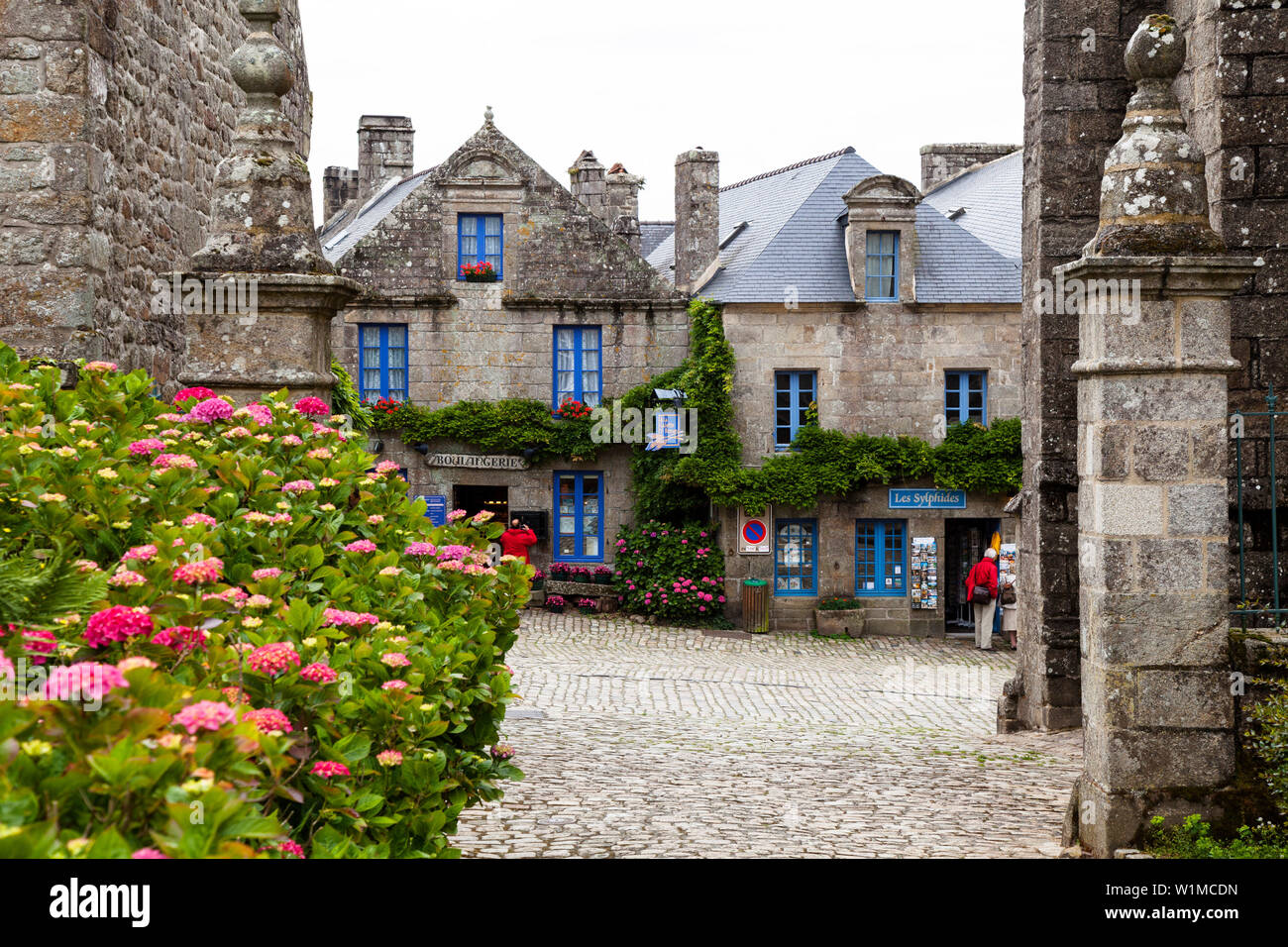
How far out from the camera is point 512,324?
20.8 meters

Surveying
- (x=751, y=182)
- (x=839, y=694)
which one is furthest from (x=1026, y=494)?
(x=751, y=182)

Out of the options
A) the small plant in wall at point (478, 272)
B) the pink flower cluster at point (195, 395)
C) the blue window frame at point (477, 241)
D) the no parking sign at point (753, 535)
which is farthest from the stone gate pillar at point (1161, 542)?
the blue window frame at point (477, 241)

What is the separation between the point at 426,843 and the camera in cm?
276

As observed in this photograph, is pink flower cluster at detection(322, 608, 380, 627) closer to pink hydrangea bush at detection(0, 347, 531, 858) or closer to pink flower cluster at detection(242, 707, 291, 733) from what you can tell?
pink hydrangea bush at detection(0, 347, 531, 858)

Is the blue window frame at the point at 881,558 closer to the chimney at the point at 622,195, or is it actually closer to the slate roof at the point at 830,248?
the slate roof at the point at 830,248

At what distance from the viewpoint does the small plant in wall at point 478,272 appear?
67.9 feet

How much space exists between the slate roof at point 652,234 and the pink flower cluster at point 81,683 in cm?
2656

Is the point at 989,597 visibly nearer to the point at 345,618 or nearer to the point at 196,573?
the point at 345,618

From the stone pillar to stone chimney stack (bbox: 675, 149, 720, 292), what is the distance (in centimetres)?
1505

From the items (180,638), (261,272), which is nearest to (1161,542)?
(261,272)

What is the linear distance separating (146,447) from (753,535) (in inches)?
644

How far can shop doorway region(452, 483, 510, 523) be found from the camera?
2106 centimetres

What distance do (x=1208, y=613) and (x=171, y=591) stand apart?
4.65m

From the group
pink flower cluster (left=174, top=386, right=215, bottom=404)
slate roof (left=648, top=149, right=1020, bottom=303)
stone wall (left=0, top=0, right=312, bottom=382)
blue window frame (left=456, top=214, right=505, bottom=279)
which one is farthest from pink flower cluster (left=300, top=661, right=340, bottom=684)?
blue window frame (left=456, top=214, right=505, bottom=279)
